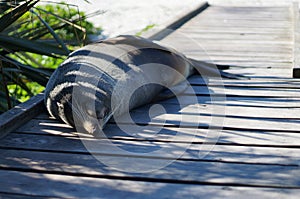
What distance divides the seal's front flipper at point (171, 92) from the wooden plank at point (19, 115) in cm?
62

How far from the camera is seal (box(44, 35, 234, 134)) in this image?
2555mm

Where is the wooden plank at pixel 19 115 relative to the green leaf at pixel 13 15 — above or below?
below

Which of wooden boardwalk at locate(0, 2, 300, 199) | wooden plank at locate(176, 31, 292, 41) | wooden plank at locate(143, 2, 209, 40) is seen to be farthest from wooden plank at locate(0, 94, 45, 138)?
wooden plank at locate(176, 31, 292, 41)

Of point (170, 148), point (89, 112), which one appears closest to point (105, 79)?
point (89, 112)

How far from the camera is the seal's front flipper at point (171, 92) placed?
120 inches

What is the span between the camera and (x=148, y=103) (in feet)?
9.90

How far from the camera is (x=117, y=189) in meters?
1.95

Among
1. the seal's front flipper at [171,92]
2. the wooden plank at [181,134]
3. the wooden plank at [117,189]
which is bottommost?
the seal's front flipper at [171,92]

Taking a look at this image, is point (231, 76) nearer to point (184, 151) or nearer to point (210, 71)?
point (210, 71)

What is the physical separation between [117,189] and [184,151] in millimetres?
447

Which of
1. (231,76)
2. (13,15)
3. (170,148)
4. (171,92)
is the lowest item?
(231,76)

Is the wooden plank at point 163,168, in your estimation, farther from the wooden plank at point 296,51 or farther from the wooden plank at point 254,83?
the wooden plank at point 296,51

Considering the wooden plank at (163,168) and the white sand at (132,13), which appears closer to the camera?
the wooden plank at (163,168)

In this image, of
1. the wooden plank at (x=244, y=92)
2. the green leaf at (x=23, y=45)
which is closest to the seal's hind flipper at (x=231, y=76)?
the wooden plank at (x=244, y=92)
